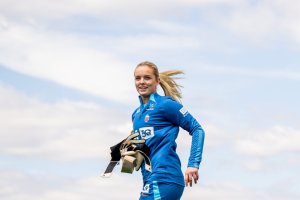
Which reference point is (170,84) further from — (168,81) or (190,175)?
(190,175)

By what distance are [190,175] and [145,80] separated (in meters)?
1.41

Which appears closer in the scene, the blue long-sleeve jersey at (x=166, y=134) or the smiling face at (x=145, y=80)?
the blue long-sleeve jersey at (x=166, y=134)

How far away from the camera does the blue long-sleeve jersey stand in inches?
333

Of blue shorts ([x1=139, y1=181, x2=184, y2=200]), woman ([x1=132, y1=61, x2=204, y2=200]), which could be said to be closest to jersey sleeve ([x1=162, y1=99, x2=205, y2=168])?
woman ([x1=132, y1=61, x2=204, y2=200])

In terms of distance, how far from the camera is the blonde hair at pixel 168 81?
9012 mm

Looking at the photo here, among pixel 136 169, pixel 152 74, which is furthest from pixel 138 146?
pixel 152 74

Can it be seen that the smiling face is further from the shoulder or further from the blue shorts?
the blue shorts

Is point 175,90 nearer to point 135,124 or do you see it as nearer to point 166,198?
point 135,124

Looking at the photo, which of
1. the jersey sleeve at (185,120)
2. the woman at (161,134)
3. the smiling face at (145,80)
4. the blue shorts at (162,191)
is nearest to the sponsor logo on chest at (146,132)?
the woman at (161,134)

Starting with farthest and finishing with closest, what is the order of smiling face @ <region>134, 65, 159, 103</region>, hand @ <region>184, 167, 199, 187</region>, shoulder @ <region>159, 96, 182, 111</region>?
1. smiling face @ <region>134, 65, 159, 103</region>
2. shoulder @ <region>159, 96, 182, 111</region>
3. hand @ <region>184, 167, 199, 187</region>

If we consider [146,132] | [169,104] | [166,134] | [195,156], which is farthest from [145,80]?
[195,156]

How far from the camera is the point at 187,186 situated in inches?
320

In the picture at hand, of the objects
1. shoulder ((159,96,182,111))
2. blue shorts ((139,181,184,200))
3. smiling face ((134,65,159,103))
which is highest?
smiling face ((134,65,159,103))

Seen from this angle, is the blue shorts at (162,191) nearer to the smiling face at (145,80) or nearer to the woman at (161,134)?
the woman at (161,134)
